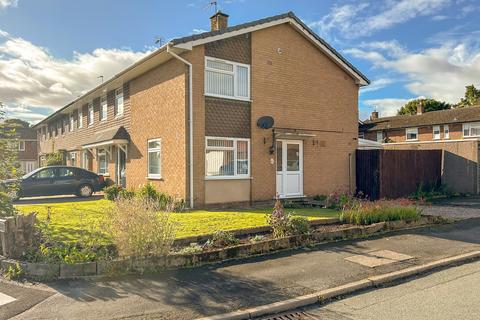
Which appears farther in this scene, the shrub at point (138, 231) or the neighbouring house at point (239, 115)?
the neighbouring house at point (239, 115)

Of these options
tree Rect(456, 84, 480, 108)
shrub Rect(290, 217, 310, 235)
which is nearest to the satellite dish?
shrub Rect(290, 217, 310, 235)

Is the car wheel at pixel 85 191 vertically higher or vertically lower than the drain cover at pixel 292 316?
higher

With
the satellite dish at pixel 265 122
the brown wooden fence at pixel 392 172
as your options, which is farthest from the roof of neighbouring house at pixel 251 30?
the brown wooden fence at pixel 392 172

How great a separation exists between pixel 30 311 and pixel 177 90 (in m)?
9.23

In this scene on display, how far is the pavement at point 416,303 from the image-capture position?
463cm

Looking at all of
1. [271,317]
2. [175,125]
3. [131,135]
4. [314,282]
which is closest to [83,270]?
[271,317]

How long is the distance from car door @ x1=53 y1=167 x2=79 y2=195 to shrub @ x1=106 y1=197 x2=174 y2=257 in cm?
1227

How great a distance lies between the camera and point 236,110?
13.3m

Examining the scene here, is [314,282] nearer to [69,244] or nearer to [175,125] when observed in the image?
[69,244]

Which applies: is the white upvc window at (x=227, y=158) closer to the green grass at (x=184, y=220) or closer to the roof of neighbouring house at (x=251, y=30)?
the green grass at (x=184, y=220)

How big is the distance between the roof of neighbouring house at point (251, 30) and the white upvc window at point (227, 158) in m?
3.36

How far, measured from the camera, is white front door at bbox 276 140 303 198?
1450 cm

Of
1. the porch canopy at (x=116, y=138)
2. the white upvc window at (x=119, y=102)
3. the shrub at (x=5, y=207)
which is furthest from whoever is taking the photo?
the white upvc window at (x=119, y=102)

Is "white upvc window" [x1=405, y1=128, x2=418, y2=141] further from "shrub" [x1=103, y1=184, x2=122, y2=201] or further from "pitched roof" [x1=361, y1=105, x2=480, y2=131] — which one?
"shrub" [x1=103, y1=184, x2=122, y2=201]
